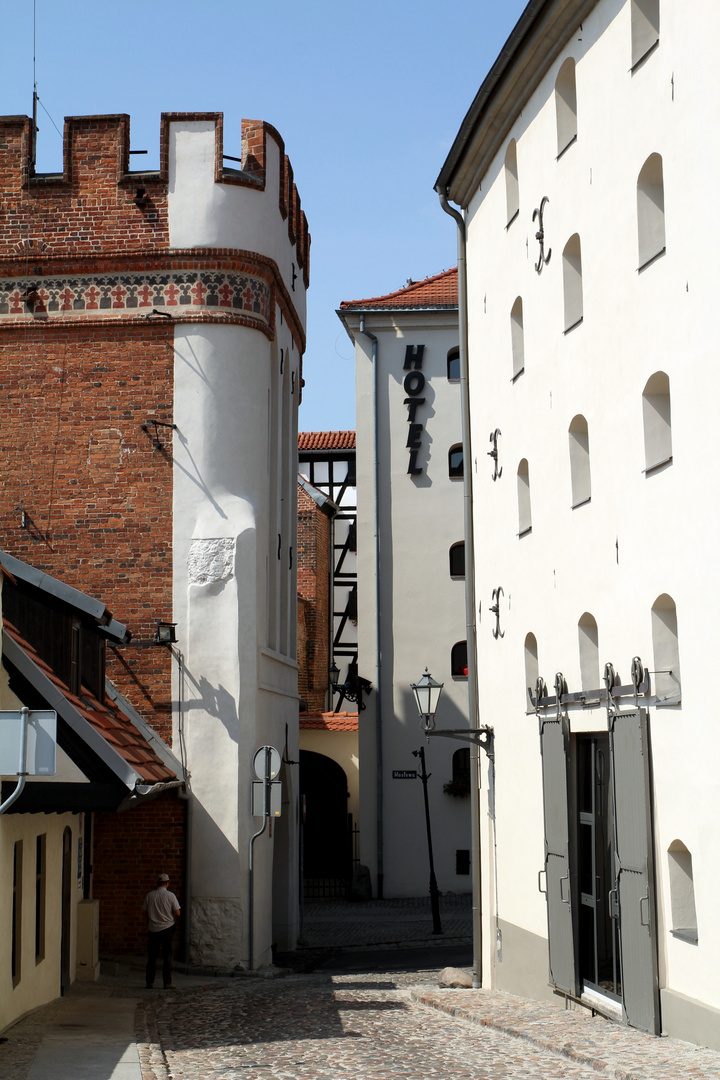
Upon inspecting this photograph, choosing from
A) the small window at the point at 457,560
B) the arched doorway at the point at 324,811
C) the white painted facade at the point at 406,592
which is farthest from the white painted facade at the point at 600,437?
the arched doorway at the point at 324,811

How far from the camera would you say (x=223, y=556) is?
18.4m

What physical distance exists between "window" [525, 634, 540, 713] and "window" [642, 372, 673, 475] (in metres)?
4.12

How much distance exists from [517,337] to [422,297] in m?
17.8

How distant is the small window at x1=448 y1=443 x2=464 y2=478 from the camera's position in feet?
104

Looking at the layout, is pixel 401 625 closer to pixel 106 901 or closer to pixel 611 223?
pixel 106 901

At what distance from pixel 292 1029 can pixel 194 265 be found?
1132 centimetres

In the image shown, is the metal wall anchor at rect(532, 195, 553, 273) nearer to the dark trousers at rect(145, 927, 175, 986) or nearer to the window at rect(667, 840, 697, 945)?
the window at rect(667, 840, 697, 945)

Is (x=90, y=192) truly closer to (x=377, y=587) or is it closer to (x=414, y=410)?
(x=414, y=410)

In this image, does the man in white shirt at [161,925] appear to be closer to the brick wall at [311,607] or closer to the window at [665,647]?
the window at [665,647]

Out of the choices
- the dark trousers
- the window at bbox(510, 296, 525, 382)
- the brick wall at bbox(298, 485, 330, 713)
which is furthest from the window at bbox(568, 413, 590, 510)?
the brick wall at bbox(298, 485, 330, 713)

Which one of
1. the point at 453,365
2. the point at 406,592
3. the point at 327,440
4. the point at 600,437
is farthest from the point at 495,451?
the point at 327,440

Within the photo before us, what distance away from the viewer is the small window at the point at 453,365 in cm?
3194

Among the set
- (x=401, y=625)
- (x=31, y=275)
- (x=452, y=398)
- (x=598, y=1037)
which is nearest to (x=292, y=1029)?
(x=598, y=1037)

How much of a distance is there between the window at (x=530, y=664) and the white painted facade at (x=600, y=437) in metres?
0.04
